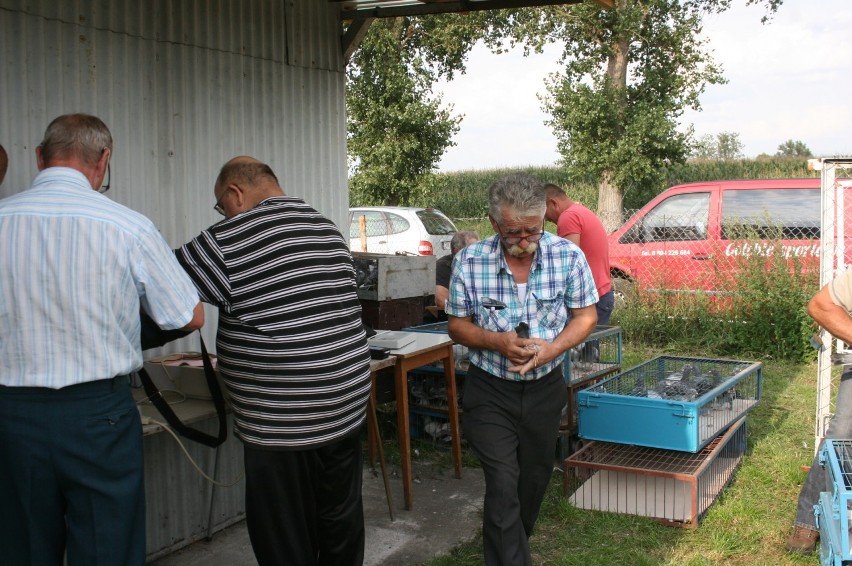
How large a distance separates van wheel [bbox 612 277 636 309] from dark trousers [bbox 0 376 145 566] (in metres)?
7.45

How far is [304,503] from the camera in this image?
10.2 ft

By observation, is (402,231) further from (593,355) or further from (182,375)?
(182,375)

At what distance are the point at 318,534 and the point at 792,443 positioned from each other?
3937 mm

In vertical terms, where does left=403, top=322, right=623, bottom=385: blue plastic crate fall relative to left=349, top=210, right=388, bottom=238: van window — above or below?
below

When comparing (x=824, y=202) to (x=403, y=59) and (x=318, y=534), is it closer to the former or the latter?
(x=318, y=534)

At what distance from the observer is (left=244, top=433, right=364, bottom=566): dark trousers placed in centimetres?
302

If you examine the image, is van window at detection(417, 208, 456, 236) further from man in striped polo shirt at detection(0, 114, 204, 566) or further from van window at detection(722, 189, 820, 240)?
man in striped polo shirt at detection(0, 114, 204, 566)

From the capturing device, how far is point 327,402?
9.78 feet

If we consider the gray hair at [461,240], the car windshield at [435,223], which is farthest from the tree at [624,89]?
the gray hair at [461,240]

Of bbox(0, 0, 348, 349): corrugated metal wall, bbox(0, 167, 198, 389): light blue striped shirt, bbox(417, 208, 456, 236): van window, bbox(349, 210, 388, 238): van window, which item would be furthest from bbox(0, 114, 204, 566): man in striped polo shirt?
bbox(349, 210, 388, 238): van window

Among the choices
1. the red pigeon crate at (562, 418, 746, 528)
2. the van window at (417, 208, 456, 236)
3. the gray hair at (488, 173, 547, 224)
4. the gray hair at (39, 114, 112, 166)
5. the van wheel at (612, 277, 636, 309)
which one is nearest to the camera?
the gray hair at (39, 114, 112, 166)

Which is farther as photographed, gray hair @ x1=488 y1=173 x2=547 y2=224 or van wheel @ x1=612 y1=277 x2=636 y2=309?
van wheel @ x1=612 y1=277 x2=636 y2=309

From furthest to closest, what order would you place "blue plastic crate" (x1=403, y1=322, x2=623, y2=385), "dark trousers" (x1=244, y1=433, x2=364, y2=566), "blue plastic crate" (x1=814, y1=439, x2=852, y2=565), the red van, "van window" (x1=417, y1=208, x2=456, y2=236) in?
"van window" (x1=417, y1=208, x2=456, y2=236), the red van, "blue plastic crate" (x1=403, y1=322, x2=623, y2=385), "dark trousers" (x1=244, y1=433, x2=364, y2=566), "blue plastic crate" (x1=814, y1=439, x2=852, y2=565)

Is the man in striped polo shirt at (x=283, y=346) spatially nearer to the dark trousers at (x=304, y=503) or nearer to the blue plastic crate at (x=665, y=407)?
the dark trousers at (x=304, y=503)
